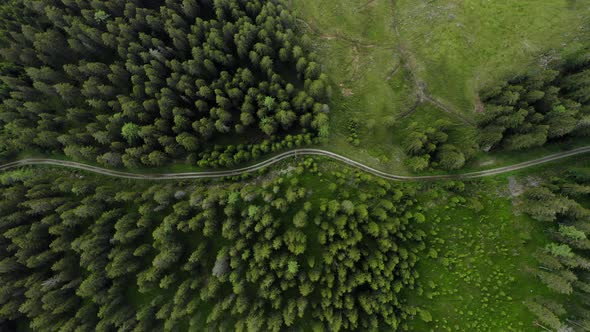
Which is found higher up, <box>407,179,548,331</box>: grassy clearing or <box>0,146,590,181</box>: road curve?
<box>0,146,590,181</box>: road curve

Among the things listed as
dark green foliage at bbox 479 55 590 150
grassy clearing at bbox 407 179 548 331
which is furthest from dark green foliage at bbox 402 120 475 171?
grassy clearing at bbox 407 179 548 331

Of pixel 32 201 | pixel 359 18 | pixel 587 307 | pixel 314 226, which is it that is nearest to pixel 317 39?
pixel 359 18

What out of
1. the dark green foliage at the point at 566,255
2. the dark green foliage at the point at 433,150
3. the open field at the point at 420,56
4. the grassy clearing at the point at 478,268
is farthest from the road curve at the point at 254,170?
the dark green foliage at the point at 566,255

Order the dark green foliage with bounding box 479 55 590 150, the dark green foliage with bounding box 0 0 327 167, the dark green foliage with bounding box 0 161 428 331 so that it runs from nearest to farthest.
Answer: the dark green foliage with bounding box 0 161 428 331 < the dark green foliage with bounding box 479 55 590 150 < the dark green foliage with bounding box 0 0 327 167

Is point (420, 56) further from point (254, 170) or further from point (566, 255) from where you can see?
point (254, 170)

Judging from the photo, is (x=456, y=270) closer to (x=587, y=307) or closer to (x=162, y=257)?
(x=587, y=307)

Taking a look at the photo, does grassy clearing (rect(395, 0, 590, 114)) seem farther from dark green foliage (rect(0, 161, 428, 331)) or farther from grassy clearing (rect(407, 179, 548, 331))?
dark green foliage (rect(0, 161, 428, 331))
